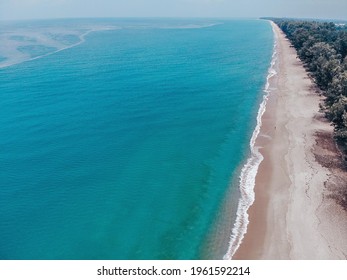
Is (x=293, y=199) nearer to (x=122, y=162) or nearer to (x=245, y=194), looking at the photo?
(x=245, y=194)

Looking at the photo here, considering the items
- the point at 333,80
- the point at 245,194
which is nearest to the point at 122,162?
the point at 245,194

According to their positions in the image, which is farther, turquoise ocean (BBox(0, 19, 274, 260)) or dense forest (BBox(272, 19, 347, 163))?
dense forest (BBox(272, 19, 347, 163))

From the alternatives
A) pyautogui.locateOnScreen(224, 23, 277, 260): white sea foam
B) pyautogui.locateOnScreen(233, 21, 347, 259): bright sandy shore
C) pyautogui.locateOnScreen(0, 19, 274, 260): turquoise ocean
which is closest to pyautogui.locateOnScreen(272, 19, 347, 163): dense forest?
pyautogui.locateOnScreen(233, 21, 347, 259): bright sandy shore

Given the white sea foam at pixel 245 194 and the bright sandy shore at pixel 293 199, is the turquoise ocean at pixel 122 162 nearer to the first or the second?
the white sea foam at pixel 245 194

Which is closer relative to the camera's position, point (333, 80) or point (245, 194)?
point (245, 194)

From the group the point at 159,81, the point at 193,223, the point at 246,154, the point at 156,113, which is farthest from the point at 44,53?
the point at 193,223

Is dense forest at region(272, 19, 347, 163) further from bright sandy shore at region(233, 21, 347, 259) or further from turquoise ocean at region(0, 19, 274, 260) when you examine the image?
turquoise ocean at region(0, 19, 274, 260)

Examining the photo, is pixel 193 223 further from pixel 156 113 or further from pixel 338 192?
pixel 156 113
